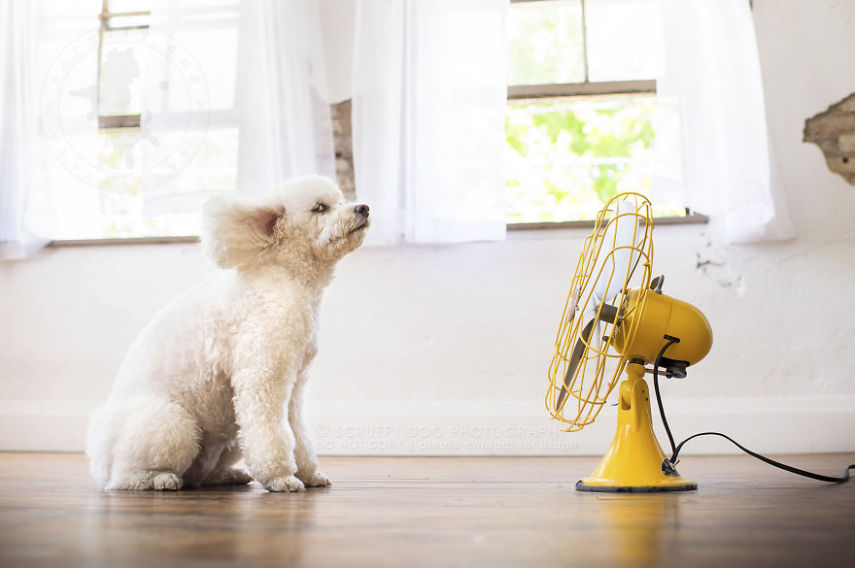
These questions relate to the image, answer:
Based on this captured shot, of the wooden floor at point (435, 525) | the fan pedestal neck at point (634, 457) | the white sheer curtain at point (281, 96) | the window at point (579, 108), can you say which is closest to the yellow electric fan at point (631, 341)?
the fan pedestal neck at point (634, 457)

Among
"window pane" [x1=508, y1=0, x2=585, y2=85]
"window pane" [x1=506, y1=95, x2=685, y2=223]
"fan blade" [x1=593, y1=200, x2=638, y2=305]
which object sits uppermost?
"window pane" [x1=508, y1=0, x2=585, y2=85]

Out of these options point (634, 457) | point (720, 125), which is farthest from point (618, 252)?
point (720, 125)

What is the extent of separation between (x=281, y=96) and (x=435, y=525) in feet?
8.59

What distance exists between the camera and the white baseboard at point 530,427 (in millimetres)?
3344

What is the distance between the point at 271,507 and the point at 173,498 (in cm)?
31

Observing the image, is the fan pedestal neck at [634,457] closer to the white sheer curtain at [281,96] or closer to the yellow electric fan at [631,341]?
the yellow electric fan at [631,341]

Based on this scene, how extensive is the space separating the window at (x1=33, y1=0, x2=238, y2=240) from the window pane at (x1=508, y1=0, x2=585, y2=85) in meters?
1.34

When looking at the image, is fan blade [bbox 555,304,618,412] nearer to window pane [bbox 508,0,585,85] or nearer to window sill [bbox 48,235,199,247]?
window pane [bbox 508,0,585,85]

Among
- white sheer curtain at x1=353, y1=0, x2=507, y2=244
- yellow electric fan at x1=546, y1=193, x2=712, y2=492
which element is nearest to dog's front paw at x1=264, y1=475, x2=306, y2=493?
yellow electric fan at x1=546, y1=193, x2=712, y2=492

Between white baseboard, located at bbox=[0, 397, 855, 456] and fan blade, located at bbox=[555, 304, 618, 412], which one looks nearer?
fan blade, located at bbox=[555, 304, 618, 412]

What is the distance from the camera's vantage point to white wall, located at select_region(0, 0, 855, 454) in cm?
341

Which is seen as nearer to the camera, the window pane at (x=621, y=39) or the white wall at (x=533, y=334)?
the white wall at (x=533, y=334)

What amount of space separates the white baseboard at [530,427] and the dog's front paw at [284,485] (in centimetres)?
150

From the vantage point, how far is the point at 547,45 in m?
3.73
